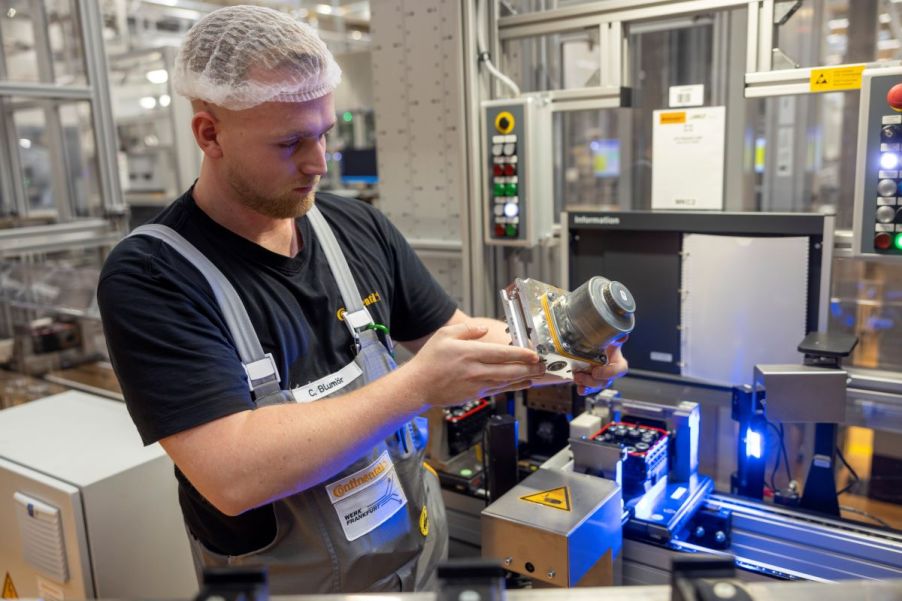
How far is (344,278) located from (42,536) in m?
1.01

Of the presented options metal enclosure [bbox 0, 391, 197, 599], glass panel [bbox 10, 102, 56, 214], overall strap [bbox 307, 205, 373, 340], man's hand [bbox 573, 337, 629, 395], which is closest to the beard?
overall strap [bbox 307, 205, 373, 340]

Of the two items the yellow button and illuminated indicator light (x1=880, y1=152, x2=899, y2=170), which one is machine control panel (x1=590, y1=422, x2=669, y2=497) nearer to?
illuminated indicator light (x1=880, y1=152, x2=899, y2=170)

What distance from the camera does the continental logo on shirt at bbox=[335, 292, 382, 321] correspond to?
1.27m

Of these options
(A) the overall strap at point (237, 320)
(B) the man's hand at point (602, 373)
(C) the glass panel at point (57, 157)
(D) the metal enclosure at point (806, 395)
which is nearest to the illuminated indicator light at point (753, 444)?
(D) the metal enclosure at point (806, 395)

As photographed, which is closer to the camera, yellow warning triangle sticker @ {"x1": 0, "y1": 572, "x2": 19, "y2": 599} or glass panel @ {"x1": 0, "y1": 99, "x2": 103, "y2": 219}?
yellow warning triangle sticker @ {"x1": 0, "y1": 572, "x2": 19, "y2": 599}

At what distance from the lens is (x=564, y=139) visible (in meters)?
3.14

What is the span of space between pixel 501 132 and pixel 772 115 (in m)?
2.31

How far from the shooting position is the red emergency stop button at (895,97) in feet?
5.34

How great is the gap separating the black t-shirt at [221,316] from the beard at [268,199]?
0.07 m

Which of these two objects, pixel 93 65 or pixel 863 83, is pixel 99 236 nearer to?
pixel 93 65

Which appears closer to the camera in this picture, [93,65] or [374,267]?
[374,267]

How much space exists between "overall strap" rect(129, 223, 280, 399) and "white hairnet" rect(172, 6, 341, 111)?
238 millimetres

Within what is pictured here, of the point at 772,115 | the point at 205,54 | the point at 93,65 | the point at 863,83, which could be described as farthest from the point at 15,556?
the point at 772,115

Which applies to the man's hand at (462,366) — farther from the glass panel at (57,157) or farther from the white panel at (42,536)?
the glass panel at (57,157)
